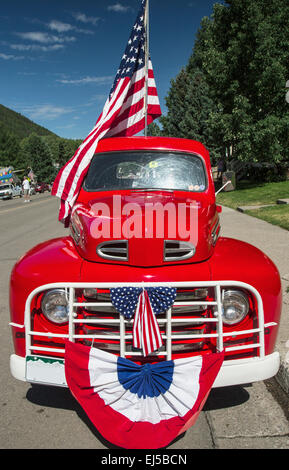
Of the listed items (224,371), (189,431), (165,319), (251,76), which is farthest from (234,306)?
(251,76)

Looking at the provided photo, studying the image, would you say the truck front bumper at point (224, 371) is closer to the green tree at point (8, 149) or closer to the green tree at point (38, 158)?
the green tree at point (8, 149)

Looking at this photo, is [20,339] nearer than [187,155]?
Yes

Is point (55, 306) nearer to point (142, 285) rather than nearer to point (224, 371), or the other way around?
point (142, 285)

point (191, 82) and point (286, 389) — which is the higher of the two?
point (191, 82)

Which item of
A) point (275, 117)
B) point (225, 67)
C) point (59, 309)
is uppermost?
point (225, 67)

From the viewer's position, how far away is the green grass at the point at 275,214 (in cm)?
986

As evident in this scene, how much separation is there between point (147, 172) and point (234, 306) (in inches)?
78.3

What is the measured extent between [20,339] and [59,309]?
342 millimetres

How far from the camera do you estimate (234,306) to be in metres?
2.47

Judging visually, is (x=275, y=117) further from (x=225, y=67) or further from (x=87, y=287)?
(x=87, y=287)

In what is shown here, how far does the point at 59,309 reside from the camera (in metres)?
2.50

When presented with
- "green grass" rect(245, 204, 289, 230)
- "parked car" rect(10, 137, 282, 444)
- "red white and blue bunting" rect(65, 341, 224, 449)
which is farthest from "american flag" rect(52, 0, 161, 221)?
"green grass" rect(245, 204, 289, 230)

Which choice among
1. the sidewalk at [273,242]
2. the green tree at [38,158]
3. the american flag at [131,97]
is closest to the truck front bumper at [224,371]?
the sidewalk at [273,242]

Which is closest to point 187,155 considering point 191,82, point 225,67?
point 225,67
